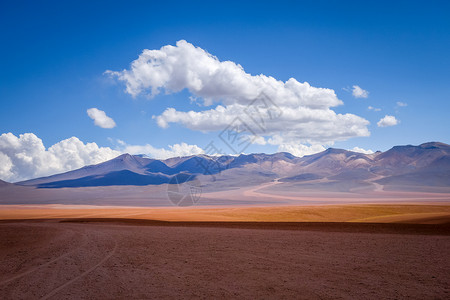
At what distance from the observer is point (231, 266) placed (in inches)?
382

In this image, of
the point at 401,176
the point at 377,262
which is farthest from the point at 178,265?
the point at 401,176

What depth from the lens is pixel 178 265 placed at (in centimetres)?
998

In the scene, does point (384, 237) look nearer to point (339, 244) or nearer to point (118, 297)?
point (339, 244)

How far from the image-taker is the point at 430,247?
38.8 feet

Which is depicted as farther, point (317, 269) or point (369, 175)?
point (369, 175)

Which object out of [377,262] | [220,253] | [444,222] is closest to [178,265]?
[220,253]

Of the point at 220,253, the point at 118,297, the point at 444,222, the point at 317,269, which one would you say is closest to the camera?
the point at 118,297

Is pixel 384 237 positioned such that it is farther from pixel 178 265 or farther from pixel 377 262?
pixel 178 265

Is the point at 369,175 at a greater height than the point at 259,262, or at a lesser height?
greater

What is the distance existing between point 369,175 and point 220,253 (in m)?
194

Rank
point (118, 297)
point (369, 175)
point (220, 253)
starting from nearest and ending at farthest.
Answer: point (118, 297), point (220, 253), point (369, 175)

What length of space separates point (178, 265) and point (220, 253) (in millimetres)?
2040

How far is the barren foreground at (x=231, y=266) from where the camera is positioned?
7.52m

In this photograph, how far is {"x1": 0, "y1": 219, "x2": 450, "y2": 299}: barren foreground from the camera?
7.52 m
